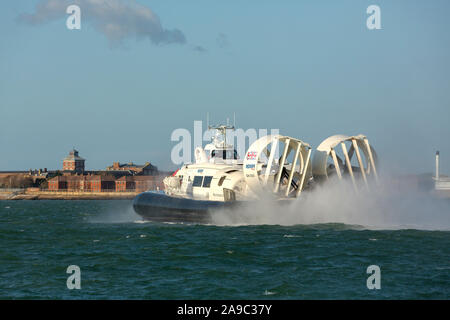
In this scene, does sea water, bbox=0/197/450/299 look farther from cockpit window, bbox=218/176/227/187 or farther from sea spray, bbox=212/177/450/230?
cockpit window, bbox=218/176/227/187

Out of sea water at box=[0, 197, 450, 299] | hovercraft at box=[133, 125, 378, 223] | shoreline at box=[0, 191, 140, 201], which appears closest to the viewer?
sea water at box=[0, 197, 450, 299]

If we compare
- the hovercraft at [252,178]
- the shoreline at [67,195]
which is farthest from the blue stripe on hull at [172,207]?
the shoreline at [67,195]

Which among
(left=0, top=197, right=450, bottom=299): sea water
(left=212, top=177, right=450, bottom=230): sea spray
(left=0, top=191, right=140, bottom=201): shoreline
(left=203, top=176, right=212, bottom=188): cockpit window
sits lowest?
(left=0, top=191, right=140, bottom=201): shoreline

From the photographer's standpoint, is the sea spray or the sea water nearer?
the sea water

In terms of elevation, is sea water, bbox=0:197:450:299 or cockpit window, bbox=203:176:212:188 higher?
cockpit window, bbox=203:176:212:188

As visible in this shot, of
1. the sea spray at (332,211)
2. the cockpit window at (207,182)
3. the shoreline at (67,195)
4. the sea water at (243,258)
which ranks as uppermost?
the cockpit window at (207,182)

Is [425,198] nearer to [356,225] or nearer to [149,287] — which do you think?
[356,225]

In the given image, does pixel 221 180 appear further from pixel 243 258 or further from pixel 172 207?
pixel 243 258

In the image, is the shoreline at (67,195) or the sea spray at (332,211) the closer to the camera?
the sea spray at (332,211)

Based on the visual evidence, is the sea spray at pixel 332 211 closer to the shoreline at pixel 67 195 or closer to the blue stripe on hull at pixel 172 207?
Answer: the blue stripe on hull at pixel 172 207

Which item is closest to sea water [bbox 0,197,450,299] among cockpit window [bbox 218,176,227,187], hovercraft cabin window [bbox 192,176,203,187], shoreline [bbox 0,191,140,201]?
cockpit window [bbox 218,176,227,187]

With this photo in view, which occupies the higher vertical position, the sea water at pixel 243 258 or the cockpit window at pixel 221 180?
the cockpit window at pixel 221 180

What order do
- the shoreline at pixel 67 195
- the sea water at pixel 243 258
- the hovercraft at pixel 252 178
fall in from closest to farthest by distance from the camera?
the sea water at pixel 243 258, the hovercraft at pixel 252 178, the shoreline at pixel 67 195

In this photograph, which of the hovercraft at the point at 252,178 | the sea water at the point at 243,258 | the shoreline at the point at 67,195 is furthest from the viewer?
the shoreline at the point at 67,195
